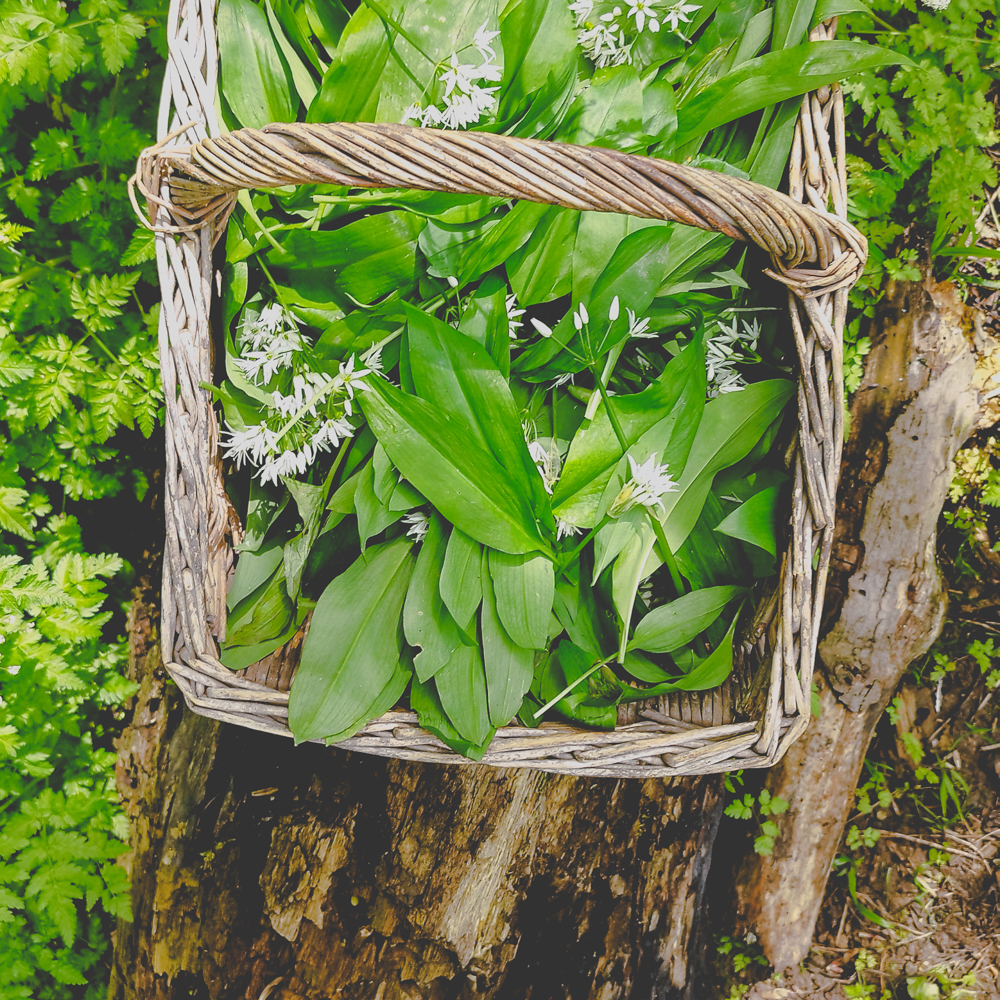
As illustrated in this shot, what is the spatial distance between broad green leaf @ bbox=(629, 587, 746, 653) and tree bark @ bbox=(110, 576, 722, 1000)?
0.33 meters

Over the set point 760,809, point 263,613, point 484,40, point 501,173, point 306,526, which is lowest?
point 760,809

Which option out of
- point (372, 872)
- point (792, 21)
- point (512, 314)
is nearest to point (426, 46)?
point (512, 314)

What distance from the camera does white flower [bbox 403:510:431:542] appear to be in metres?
0.78

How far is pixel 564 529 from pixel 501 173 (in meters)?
0.39

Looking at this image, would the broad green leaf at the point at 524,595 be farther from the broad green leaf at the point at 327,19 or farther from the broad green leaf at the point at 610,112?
the broad green leaf at the point at 327,19

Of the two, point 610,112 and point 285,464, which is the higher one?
point 610,112

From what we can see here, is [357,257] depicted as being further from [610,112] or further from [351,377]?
[610,112]

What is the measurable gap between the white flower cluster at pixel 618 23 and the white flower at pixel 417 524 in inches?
22.5

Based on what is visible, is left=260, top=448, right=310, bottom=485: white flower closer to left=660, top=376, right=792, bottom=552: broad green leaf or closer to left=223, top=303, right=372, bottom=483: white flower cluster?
left=223, top=303, right=372, bottom=483: white flower cluster

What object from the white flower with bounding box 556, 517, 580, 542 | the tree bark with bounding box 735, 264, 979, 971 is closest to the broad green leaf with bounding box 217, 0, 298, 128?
the white flower with bounding box 556, 517, 580, 542

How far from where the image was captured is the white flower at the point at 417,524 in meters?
0.78

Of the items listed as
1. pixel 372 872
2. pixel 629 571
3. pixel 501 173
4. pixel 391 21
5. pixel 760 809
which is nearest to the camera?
pixel 501 173

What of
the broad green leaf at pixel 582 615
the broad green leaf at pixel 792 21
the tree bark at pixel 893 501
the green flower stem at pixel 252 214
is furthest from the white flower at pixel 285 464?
the tree bark at pixel 893 501

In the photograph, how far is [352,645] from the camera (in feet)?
2.48
